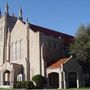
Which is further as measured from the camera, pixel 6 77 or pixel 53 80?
pixel 6 77

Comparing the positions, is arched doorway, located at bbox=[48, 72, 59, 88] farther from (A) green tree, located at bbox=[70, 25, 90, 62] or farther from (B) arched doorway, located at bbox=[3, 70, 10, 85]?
(B) arched doorway, located at bbox=[3, 70, 10, 85]

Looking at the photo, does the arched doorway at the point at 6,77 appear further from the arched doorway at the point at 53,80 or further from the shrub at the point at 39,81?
the arched doorway at the point at 53,80

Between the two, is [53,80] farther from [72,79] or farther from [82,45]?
[82,45]

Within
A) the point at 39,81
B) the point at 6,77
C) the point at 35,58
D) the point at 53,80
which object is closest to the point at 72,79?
the point at 53,80

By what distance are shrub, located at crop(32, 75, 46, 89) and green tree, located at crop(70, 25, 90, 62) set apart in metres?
8.06

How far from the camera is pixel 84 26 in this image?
50844 mm

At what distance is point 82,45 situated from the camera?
5003 cm

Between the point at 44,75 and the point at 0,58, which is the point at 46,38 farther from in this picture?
the point at 0,58

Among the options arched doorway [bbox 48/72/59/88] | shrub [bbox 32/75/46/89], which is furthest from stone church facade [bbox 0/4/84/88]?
shrub [bbox 32/75/46/89]

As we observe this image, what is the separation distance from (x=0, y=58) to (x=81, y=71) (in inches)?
898

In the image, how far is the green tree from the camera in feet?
162

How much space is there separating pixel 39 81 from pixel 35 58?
6182 millimetres

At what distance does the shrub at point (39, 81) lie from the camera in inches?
1907

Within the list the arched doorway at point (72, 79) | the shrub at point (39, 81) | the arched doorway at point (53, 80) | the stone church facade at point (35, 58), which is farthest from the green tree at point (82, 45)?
the shrub at point (39, 81)
